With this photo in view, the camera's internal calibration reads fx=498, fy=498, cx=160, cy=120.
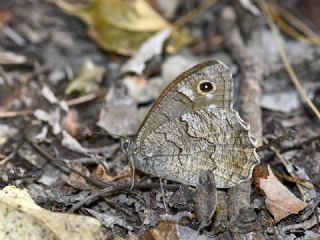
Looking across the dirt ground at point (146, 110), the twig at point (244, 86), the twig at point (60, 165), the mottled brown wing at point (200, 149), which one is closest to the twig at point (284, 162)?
the dirt ground at point (146, 110)

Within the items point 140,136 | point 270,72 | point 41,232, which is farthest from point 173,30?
point 41,232

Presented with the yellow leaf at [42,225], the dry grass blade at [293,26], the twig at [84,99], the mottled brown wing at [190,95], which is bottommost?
the yellow leaf at [42,225]

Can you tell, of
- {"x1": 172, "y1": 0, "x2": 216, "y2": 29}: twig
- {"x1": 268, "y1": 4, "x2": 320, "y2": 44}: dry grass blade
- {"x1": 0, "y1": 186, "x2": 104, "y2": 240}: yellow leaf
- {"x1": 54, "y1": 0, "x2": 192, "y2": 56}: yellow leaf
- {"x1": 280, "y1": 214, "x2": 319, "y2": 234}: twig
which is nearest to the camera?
{"x1": 0, "y1": 186, "x2": 104, "y2": 240}: yellow leaf

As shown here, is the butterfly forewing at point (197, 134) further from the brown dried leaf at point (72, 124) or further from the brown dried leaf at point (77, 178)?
the brown dried leaf at point (72, 124)

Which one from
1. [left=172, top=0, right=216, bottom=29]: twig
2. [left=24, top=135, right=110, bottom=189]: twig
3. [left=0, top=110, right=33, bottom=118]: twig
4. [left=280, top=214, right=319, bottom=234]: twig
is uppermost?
[left=172, top=0, right=216, bottom=29]: twig

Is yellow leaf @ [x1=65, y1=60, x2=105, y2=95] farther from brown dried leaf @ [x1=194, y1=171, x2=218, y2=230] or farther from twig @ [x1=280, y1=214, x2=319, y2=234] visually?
twig @ [x1=280, y1=214, x2=319, y2=234]

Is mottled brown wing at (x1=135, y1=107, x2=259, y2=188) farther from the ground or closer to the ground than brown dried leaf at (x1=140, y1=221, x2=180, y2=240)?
farther from the ground

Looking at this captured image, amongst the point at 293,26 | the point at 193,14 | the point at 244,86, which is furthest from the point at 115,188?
the point at 293,26

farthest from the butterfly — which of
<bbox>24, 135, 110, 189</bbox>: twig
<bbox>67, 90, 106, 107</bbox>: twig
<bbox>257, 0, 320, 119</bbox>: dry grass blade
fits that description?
<bbox>67, 90, 106, 107</bbox>: twig

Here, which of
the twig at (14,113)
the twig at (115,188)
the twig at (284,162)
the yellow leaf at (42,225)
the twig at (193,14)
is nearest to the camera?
the yellow leaf at (42,225)

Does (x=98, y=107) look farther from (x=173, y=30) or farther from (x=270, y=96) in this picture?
(x=270, y=96)
